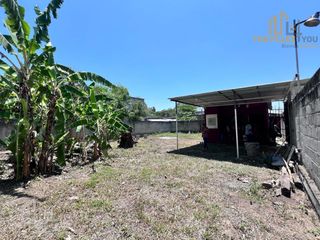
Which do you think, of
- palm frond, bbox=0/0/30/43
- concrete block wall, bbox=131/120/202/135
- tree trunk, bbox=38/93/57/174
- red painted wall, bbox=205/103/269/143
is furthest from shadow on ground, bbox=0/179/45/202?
concrete block wall, bbox=131/120/202/135

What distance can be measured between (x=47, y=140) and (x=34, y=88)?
136 centimetres

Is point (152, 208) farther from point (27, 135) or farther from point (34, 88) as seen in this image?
point (34, 88)

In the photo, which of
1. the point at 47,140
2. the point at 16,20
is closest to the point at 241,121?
the point at 47,140

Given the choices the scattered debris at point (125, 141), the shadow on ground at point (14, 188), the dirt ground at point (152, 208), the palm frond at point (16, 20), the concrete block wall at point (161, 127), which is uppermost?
the palm frond at point (16, 20)

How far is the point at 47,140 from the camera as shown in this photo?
5367 mm

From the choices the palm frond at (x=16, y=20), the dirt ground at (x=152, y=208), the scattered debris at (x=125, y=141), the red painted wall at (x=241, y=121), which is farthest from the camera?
the red painted wall at (x=241, y=121)

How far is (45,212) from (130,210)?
4.60ft

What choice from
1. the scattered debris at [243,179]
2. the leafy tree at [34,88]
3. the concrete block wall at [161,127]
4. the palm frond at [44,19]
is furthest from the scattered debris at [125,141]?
the concrete block wall at [161,127]

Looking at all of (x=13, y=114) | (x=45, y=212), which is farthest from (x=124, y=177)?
(x=13, y=114)

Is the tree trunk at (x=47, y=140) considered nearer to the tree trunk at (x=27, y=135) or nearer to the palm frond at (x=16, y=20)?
the tree trunk at (x=27, y=135)

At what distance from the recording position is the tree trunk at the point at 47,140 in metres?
5.25

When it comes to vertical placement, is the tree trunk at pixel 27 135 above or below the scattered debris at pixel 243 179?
above

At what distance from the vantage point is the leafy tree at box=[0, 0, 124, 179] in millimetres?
4672

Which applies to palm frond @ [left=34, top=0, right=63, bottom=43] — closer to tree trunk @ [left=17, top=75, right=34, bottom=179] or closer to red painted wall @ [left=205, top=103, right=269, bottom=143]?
tree trunk @ [left=17, top=75, right=34, bottom=179]
